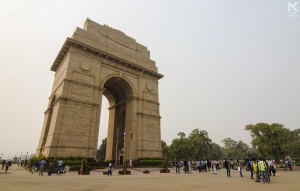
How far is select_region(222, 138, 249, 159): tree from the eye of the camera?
3681 inches

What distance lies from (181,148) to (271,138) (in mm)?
24560

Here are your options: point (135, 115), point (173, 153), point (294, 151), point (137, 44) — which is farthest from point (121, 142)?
point (294, 151)

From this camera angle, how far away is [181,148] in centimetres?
6172

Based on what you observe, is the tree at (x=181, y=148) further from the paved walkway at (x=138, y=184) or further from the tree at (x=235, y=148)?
the paved walkway at (x=138, y=184)

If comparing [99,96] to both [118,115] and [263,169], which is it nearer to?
[118,115]

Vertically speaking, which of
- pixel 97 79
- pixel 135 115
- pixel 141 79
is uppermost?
pixel 141 79

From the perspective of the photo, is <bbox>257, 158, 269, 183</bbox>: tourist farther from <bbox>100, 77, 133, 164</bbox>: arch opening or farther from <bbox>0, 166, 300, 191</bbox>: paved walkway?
<bbox>100, 77, 133, 164</bbox>: arch opening

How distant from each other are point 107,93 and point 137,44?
Answer: 10.1 metres

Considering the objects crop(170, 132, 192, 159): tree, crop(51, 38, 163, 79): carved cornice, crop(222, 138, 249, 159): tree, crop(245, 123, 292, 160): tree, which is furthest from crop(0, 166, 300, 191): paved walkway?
crop(222, 138, 249, 159): tree

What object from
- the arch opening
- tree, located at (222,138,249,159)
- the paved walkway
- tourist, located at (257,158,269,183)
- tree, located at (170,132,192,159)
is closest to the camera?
the paved walkway

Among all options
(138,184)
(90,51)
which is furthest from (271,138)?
(138,184)

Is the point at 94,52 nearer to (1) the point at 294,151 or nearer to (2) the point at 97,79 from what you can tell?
(2) the point at 97,79

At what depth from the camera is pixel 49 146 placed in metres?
20.8

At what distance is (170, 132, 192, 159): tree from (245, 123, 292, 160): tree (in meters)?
18.9
